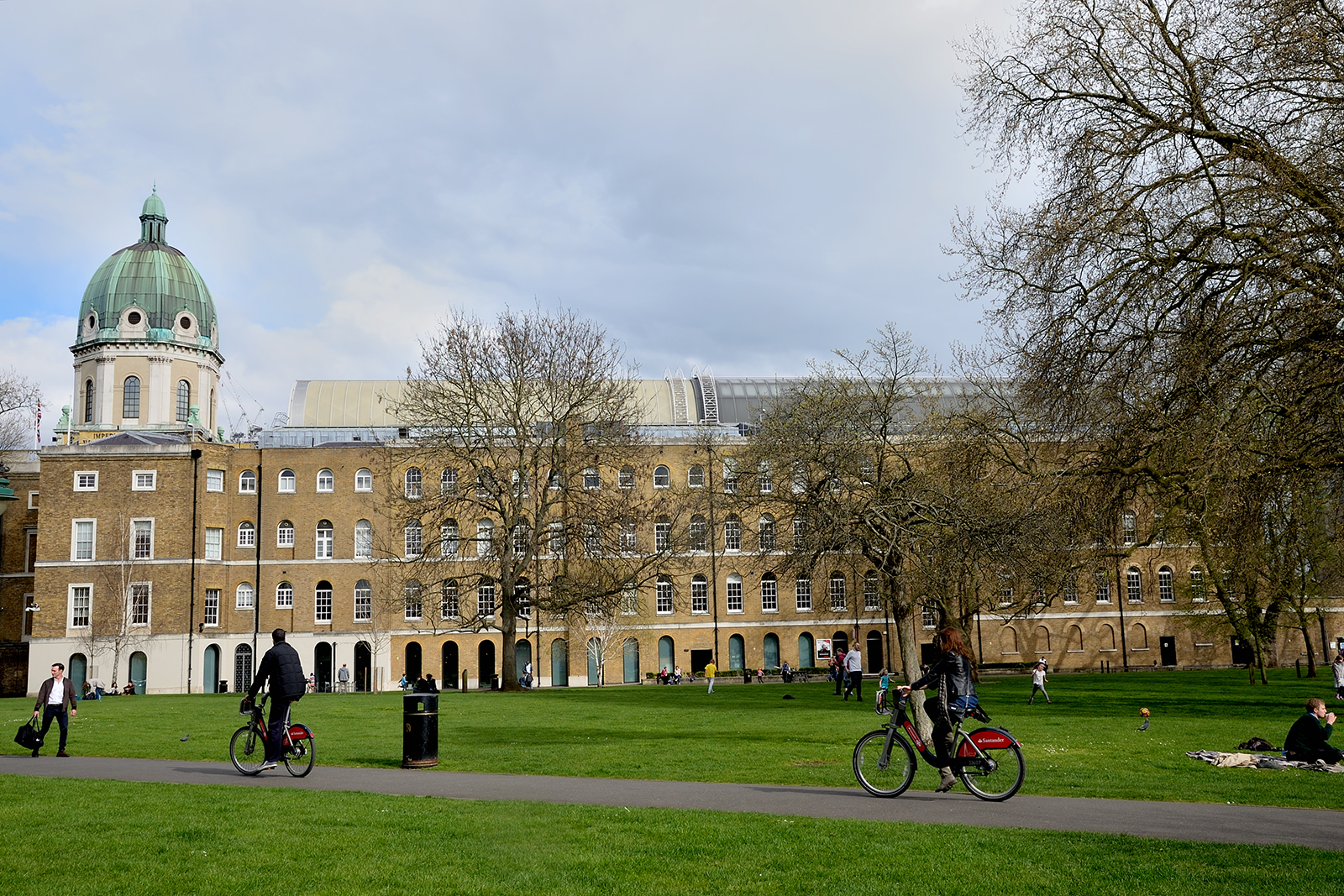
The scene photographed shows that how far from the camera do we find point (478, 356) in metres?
45.2

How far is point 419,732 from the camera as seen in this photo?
52.9 feet

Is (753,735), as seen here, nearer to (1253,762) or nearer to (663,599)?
(1253,762)

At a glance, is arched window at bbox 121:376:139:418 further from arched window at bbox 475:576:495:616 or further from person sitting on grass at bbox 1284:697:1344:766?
person sitting on grass at bbox 1284:697:1344:766

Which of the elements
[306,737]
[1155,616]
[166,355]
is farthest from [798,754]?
[166,355]

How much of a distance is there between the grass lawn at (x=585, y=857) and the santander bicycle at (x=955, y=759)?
6.33 ft

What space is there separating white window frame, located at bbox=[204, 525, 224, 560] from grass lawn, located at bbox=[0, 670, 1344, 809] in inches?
1012

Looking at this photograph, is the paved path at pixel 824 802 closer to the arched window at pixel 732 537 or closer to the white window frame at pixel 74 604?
the arched window at pixel 732 537

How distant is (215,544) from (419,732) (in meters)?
52.8

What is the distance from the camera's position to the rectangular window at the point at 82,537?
6247 centimetres

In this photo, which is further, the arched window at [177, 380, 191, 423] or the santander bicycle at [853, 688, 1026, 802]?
the arched window at [177, 380, 191, 423]

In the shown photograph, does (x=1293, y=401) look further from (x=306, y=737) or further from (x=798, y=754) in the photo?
(x=306, y=737)

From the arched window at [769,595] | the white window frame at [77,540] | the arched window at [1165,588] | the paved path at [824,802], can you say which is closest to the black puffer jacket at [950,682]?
the paved path at [824,802]

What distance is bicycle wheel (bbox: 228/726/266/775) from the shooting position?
1528 centimetres

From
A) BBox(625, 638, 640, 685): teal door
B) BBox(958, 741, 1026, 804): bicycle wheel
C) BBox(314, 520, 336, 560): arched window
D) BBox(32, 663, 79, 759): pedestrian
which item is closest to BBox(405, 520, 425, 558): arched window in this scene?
BBox(314, 520, 336, 560): arched window
